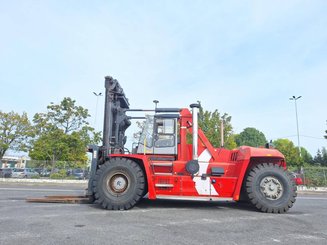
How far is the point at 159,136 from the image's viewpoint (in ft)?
25.7

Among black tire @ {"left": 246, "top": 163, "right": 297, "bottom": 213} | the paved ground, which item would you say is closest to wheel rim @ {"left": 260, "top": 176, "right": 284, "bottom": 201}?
black tire @ {"left": 246, "top": 163, "right": 297, "bottom": 213}

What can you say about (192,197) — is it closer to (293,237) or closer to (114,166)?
(114,166)

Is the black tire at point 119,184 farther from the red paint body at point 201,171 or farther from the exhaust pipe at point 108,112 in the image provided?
the exhaust pipe at point 108,112

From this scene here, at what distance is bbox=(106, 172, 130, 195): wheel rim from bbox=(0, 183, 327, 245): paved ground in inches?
22.9

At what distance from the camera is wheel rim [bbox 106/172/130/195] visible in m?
7.27

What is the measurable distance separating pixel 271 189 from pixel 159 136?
3.28 meters

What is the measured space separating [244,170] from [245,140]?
68503mm

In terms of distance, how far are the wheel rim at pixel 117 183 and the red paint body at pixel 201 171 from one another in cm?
54

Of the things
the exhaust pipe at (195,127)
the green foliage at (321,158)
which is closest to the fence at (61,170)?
the exhaust pipe at (195,127)

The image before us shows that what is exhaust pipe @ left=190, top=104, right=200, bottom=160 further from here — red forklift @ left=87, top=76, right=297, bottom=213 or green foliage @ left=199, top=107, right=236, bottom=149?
green foliage @ left=199, top=107, right=236, bottom=149

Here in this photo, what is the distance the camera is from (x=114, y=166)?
A: 24.0 feet

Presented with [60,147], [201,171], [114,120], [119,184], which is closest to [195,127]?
[201,171]

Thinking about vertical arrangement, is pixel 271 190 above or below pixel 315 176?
below

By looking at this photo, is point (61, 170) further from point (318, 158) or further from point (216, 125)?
point (318, 158)
